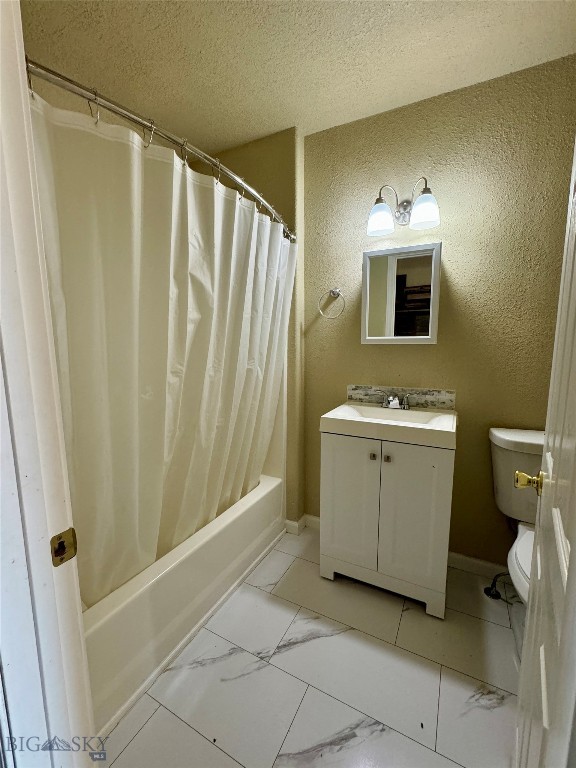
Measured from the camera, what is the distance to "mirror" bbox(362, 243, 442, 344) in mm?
1646

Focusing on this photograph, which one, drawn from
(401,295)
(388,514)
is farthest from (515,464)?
(401,295)

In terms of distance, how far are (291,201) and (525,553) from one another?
201 cm

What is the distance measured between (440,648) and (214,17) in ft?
8.38

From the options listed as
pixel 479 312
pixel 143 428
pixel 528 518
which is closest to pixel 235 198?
pixel 143 428

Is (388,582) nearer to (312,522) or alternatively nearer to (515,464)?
(312,522)

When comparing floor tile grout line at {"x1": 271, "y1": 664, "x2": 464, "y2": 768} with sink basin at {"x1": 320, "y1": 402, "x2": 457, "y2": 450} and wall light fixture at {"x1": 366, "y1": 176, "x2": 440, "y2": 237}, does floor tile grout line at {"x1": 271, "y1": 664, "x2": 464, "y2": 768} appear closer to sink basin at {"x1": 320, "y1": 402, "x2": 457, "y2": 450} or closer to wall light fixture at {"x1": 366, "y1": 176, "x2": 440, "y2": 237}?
sink basin at {"x1": 320, "y1": 402, "x2": 457, "y2": 450}

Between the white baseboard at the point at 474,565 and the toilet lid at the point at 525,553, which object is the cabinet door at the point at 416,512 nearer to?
the toilet lid at the point at 525,553

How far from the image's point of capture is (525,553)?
1.18m

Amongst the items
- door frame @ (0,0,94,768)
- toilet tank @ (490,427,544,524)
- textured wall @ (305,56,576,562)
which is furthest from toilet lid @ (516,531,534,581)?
door frame @ (0,0,94,768)

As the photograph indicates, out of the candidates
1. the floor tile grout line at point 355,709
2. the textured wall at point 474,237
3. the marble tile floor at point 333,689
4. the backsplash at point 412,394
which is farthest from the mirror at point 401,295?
the floor tile grout line at point 355,709

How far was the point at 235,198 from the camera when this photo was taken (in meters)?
1.32

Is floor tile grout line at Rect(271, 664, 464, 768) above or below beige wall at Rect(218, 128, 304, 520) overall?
below

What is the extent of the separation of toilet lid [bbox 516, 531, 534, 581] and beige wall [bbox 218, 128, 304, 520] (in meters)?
1.18

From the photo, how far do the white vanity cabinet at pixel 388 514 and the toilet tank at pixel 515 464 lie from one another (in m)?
0.32
